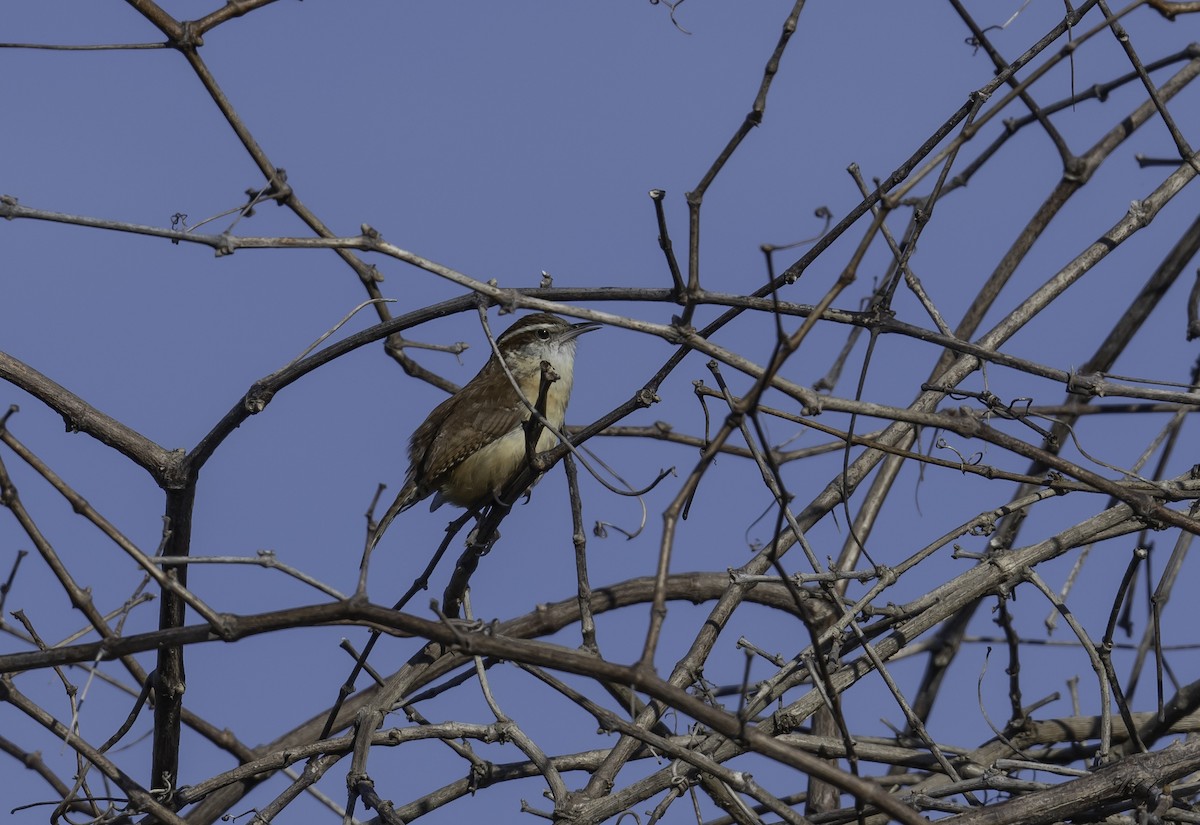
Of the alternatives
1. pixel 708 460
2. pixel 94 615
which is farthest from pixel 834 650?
pixel 94 615

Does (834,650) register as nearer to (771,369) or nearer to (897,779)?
(897,779)

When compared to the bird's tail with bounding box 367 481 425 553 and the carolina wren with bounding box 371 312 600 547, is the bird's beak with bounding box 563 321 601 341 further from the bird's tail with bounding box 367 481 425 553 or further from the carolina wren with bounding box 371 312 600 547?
the bird's tail with bounding box 367 481 425 553

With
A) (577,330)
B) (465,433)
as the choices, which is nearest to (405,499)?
(465,433)

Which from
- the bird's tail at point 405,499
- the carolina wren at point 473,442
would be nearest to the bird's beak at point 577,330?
the carolina wren at point 473,442

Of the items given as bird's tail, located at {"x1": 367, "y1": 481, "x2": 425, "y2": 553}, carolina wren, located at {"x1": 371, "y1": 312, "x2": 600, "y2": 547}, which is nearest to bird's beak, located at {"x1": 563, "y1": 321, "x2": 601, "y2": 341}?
carolina wren, located at {"x1": 371, "y1": 312, "x2": 600, "y2": 547}

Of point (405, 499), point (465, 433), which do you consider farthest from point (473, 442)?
point (405, 499)

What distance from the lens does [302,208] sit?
452 centimetres

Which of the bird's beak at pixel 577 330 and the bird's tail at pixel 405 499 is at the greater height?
the bird's beak at pixel 577 330

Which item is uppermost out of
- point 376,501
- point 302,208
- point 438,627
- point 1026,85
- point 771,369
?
point 302,208

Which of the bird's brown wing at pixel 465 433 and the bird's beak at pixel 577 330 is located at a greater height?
the bird's beak at pixel 577 330

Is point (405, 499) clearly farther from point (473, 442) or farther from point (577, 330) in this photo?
point (577, 330)

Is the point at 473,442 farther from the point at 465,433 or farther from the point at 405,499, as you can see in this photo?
the point at 405,499

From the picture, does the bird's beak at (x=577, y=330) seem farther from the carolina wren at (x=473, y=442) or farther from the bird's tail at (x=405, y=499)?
the bird's tail at (x=405, y=499)

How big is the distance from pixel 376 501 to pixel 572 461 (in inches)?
56.2
